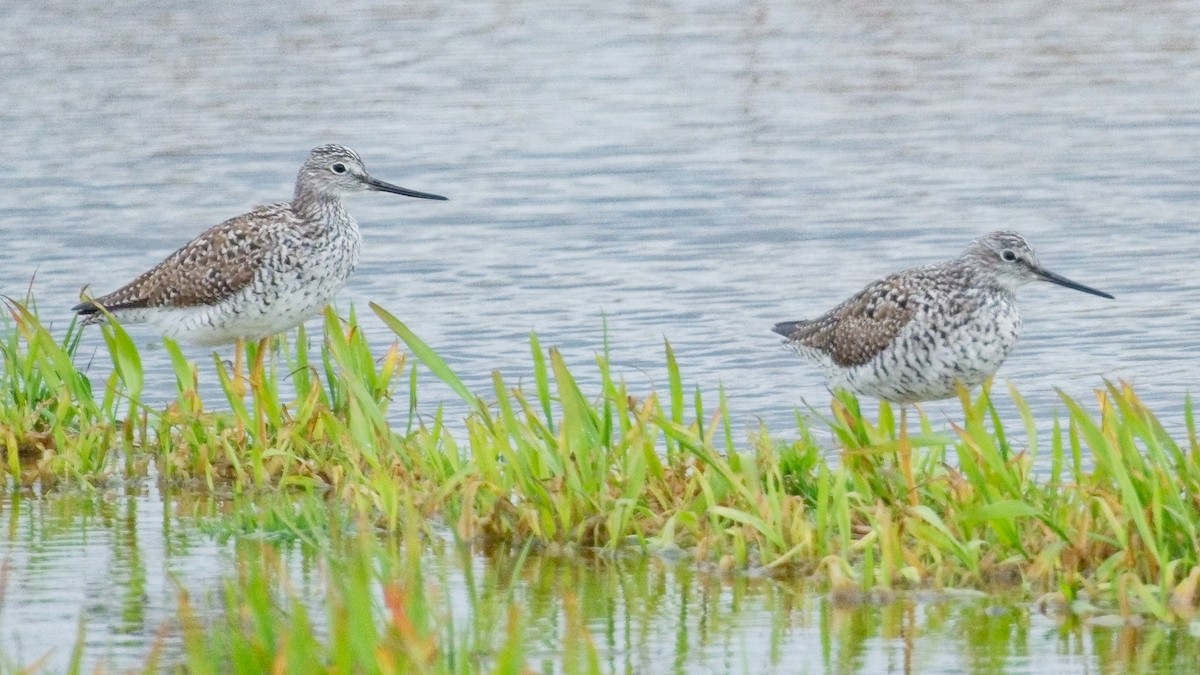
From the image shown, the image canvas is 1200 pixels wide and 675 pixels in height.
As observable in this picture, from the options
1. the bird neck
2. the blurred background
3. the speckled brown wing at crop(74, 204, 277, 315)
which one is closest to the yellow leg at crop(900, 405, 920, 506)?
the blurred background

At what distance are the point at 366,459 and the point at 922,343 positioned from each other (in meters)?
2.44

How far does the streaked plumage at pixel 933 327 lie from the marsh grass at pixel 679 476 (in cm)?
49

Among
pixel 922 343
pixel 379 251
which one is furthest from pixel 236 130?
pixel 922 343

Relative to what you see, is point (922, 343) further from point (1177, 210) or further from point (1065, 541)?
point (1177, 210)

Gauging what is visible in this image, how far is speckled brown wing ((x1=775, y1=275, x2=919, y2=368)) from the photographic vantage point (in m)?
9.41

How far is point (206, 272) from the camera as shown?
10617 millimetres

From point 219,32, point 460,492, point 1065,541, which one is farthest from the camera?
point 219,32

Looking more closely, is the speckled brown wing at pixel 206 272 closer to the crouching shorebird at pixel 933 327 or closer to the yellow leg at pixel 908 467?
the crouching shorebird at pixel 933 327

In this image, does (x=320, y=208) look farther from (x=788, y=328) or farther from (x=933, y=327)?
(x=933, y=327)

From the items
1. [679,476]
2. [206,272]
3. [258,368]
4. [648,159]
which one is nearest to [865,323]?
[679,476]

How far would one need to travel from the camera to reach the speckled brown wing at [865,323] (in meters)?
9.41

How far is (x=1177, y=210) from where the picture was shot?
1620cm

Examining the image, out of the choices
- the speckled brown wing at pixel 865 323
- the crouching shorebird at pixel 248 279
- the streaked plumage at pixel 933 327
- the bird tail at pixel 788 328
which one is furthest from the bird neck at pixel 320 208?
the streaked plumage at pixel 933 327

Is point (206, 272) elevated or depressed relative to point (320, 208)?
depressed
